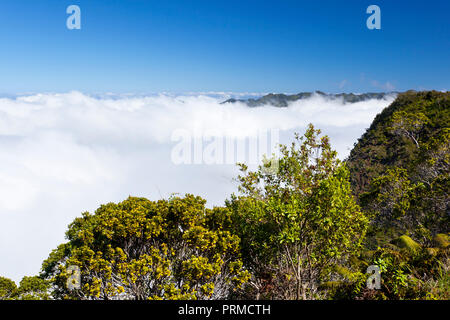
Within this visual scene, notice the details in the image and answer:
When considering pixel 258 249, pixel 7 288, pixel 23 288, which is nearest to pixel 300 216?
pixel 258 249

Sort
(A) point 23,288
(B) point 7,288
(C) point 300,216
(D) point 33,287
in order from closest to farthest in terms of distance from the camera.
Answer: (C) point 300,216, (B) point 7,288, (A) point 23,288, (D) point 33,287

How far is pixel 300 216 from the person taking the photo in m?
8.80

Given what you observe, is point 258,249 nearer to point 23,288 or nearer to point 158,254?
point 158,254

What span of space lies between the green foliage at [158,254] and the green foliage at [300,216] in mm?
1572

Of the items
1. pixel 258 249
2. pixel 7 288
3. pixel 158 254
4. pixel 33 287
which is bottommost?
pixel 33 287

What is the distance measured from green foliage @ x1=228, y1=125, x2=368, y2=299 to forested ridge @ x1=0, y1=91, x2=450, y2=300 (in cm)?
4

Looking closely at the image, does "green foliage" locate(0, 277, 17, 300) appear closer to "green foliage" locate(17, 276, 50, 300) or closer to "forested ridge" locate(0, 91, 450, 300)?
"forested ridge" locate(0, 91, 450, 300)

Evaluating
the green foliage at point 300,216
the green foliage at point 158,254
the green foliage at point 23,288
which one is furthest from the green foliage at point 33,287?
the green foliage at point 300,216

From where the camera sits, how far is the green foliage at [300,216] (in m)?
8.84

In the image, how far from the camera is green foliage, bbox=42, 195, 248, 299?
11.1 m

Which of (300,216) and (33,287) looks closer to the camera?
(300,216)

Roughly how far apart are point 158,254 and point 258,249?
4638 mm

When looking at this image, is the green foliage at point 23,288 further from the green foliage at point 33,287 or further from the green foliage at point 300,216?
the green foliage at point 300,216
